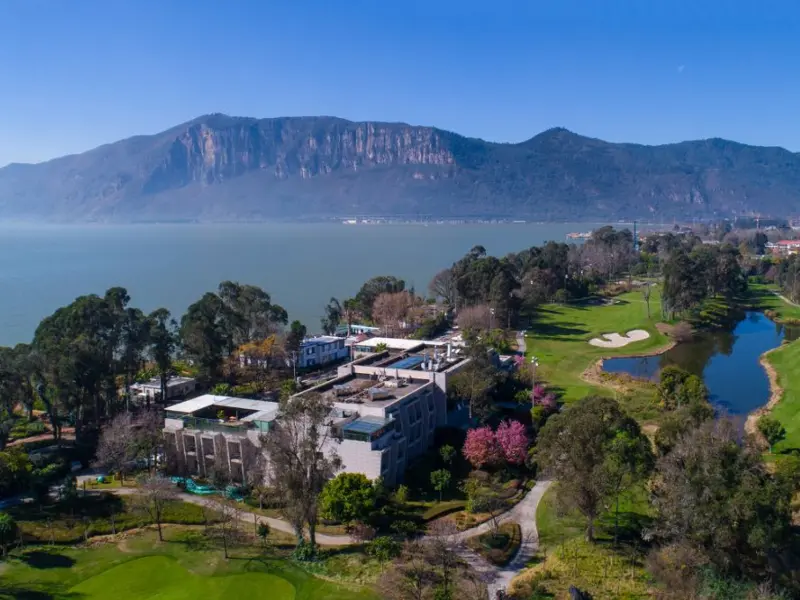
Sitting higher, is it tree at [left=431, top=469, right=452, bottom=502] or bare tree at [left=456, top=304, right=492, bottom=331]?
bare tree at [left=456, top=304, right=492, bottom=331]

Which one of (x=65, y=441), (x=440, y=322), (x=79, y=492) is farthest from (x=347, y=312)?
(x=79, y=492)

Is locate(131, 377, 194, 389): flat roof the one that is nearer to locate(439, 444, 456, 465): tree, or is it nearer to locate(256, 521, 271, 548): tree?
locate(256, 521, 271, 548): tree

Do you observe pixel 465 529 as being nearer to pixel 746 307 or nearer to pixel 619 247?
pixel 746 307

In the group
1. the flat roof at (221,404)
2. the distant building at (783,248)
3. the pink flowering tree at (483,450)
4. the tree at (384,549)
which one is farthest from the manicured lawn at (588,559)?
the distant building at (783,248)

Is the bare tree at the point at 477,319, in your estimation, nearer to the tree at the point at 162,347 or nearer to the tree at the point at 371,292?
the tree at the point at 371,292

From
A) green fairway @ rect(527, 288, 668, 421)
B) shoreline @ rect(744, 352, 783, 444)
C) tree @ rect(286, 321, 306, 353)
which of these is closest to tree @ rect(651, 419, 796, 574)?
shoreline @ rect(744, 352, 783, 444)

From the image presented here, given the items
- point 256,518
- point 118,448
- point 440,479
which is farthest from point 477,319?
point 256,518

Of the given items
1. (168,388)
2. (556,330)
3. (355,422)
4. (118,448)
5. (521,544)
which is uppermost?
(355,422)

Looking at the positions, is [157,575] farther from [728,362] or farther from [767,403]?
[728,362]
